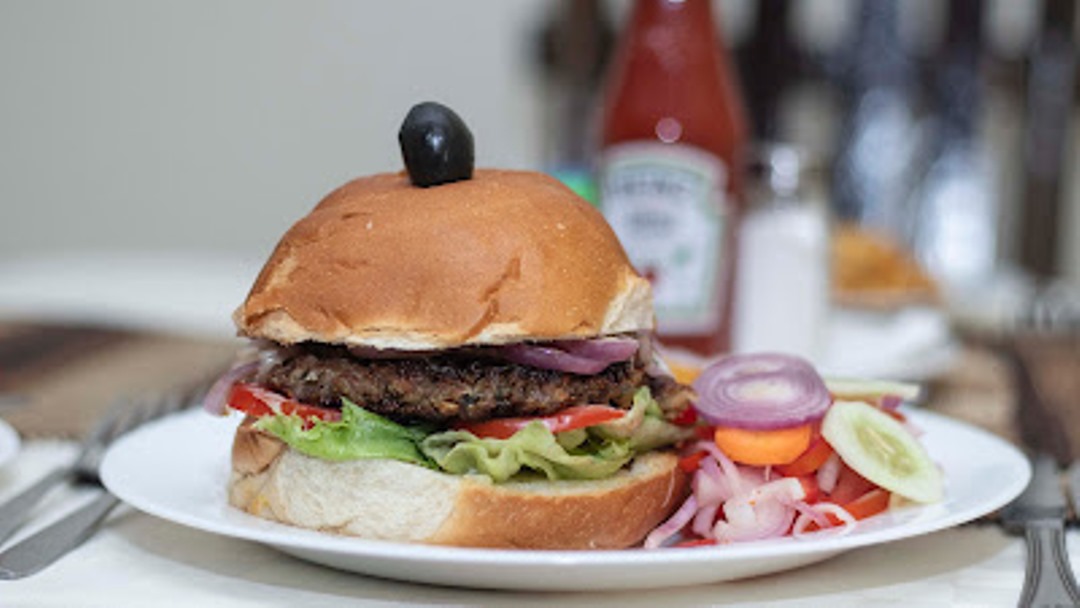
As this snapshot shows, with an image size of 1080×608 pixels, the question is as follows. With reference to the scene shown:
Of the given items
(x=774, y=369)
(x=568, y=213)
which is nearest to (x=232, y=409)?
(x=568, y=213)

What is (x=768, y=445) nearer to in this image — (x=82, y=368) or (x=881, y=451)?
(x=881, y=451)

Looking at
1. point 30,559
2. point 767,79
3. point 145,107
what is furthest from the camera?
point 145,107

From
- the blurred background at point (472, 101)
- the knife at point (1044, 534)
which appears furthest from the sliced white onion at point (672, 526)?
the blurred background at point (472, 101)

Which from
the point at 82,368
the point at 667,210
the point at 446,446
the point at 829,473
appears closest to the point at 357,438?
the point at 446,446

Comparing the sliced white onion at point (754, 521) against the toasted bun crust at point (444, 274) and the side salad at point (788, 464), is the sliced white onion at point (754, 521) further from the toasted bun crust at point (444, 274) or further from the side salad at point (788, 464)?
the toasted bun crust at point (444, 274)

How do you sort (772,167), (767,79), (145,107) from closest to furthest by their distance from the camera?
1. (772,167)
2. (767,79)
3. (145,107)

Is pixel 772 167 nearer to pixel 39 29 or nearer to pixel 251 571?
pixel 251 571
